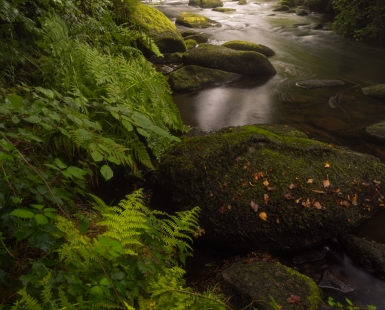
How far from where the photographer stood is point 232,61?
920 centimetres

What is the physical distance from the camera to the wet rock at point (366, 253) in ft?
10.6

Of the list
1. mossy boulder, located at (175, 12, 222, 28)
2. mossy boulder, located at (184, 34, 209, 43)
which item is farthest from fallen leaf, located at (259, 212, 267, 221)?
mossy boulder, located at (175, 12, 222, 28)

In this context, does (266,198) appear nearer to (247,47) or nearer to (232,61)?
(232,61)

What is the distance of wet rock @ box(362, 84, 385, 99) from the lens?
7715 mm

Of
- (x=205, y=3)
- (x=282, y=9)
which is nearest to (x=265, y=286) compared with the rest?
(x=282, y=9)

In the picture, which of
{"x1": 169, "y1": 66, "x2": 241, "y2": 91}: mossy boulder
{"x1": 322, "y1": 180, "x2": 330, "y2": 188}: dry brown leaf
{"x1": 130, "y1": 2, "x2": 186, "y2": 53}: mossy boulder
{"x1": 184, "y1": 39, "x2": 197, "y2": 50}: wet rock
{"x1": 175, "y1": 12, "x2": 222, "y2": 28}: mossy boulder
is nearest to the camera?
{"x1": 322, "y1": 180, "x2": 330, "y2": 188}: dry brown leaf

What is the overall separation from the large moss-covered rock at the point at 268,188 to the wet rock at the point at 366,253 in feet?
0.50

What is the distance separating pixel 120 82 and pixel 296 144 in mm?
2235

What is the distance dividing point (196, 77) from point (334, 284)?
20.6 ft

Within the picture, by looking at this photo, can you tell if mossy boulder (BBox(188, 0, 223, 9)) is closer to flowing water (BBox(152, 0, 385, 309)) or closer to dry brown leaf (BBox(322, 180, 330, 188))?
flowing water (BBox(152, 0, 385, 309))

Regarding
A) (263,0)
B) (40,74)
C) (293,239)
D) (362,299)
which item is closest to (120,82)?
(40,74)

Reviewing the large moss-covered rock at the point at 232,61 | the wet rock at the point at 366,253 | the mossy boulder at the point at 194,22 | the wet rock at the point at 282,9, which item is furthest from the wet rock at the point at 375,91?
the wet rock at the point at 282,9

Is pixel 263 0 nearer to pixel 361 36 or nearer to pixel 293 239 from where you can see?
pixel 361 36

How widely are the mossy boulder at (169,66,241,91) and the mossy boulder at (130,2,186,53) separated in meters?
2.00
